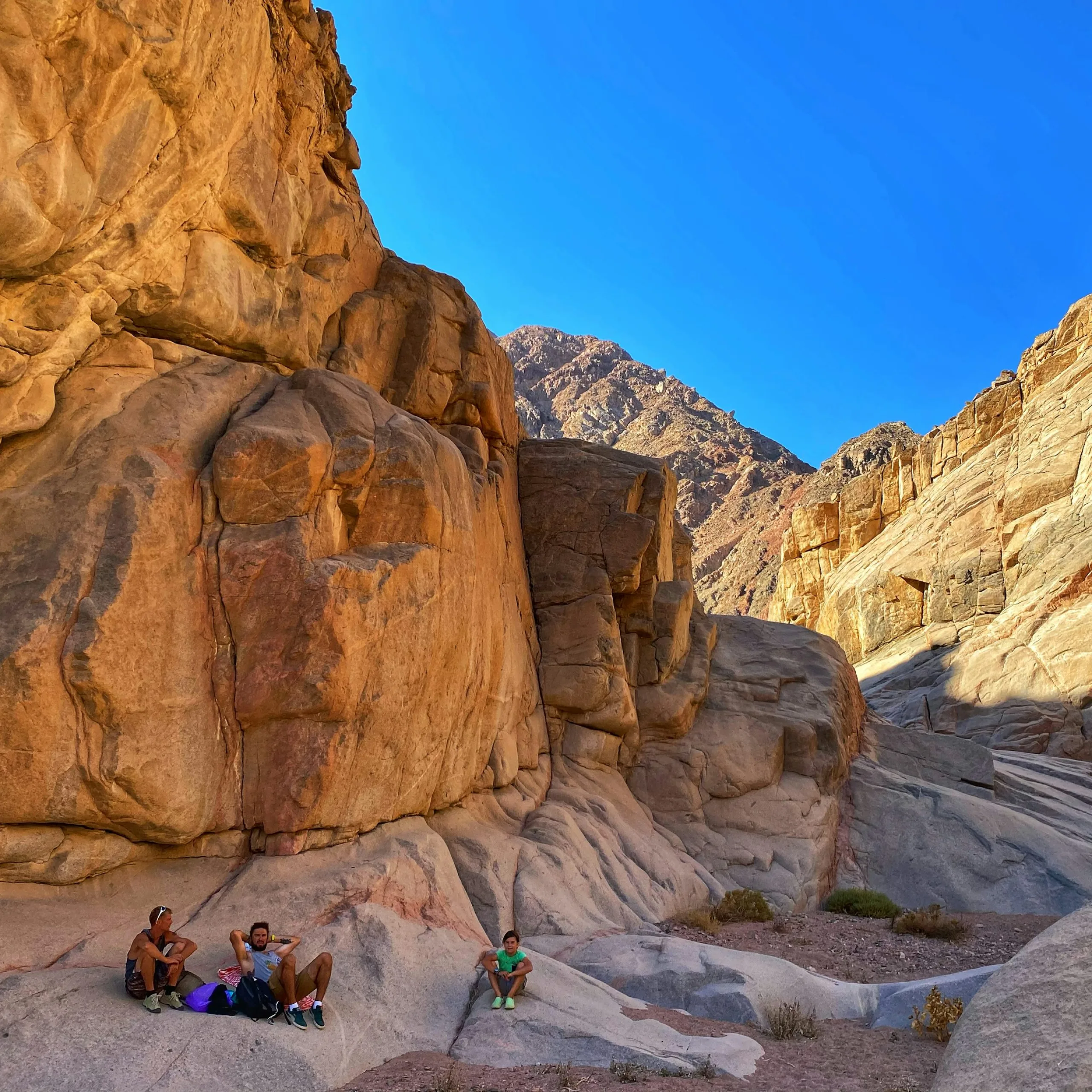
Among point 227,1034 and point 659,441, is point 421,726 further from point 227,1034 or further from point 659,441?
A: point 659,441

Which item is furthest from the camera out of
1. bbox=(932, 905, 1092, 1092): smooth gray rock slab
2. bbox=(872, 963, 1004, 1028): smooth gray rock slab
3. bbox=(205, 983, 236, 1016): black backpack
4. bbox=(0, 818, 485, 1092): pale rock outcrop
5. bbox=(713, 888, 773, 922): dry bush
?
bbox=(713, 888, 773, 922): dry bush

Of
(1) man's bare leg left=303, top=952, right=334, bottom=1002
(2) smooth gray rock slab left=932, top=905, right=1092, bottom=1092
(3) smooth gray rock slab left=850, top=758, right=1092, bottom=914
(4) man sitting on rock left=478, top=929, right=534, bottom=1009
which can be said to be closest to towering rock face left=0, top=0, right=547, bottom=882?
(1) man's bare leg left=303, top=952, right=334, bottom=1002

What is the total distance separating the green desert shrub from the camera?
17.5 metres

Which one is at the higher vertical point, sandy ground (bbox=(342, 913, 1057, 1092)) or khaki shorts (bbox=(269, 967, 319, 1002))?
khaki shorts (bbox=(269, 967, 319, 1002))

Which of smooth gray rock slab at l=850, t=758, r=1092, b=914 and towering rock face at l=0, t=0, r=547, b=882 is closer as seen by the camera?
towering rock face at l=0, t=0, r=547, b=882

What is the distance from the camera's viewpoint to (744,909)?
54.1 feet

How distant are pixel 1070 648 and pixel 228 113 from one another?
107 ft

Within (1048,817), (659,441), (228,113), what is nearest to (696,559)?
(659,441)

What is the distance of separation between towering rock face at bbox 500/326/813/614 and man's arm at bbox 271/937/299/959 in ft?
167

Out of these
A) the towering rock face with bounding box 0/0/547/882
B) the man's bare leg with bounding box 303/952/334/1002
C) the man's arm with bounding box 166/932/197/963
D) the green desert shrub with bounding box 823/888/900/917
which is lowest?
the green desert shrub with bounding box 823/888/900/917

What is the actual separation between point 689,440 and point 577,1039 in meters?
86.5

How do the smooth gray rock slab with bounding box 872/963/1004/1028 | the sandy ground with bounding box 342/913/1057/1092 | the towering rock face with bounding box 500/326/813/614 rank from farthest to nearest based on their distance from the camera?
the towering rock face with bounding box 500/326/813/614 < the smooth gray rock slab with bounding box 872/963/1004/1028 < the sandy ground with bounding box 342/913/1057/1092

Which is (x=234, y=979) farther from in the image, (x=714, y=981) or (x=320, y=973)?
(x=714, y=981)

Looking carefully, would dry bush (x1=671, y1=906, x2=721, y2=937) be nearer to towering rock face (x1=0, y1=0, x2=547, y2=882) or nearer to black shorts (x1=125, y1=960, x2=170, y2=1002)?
towering rock face (x1=0, y1=0, x2=547, y2=882)
